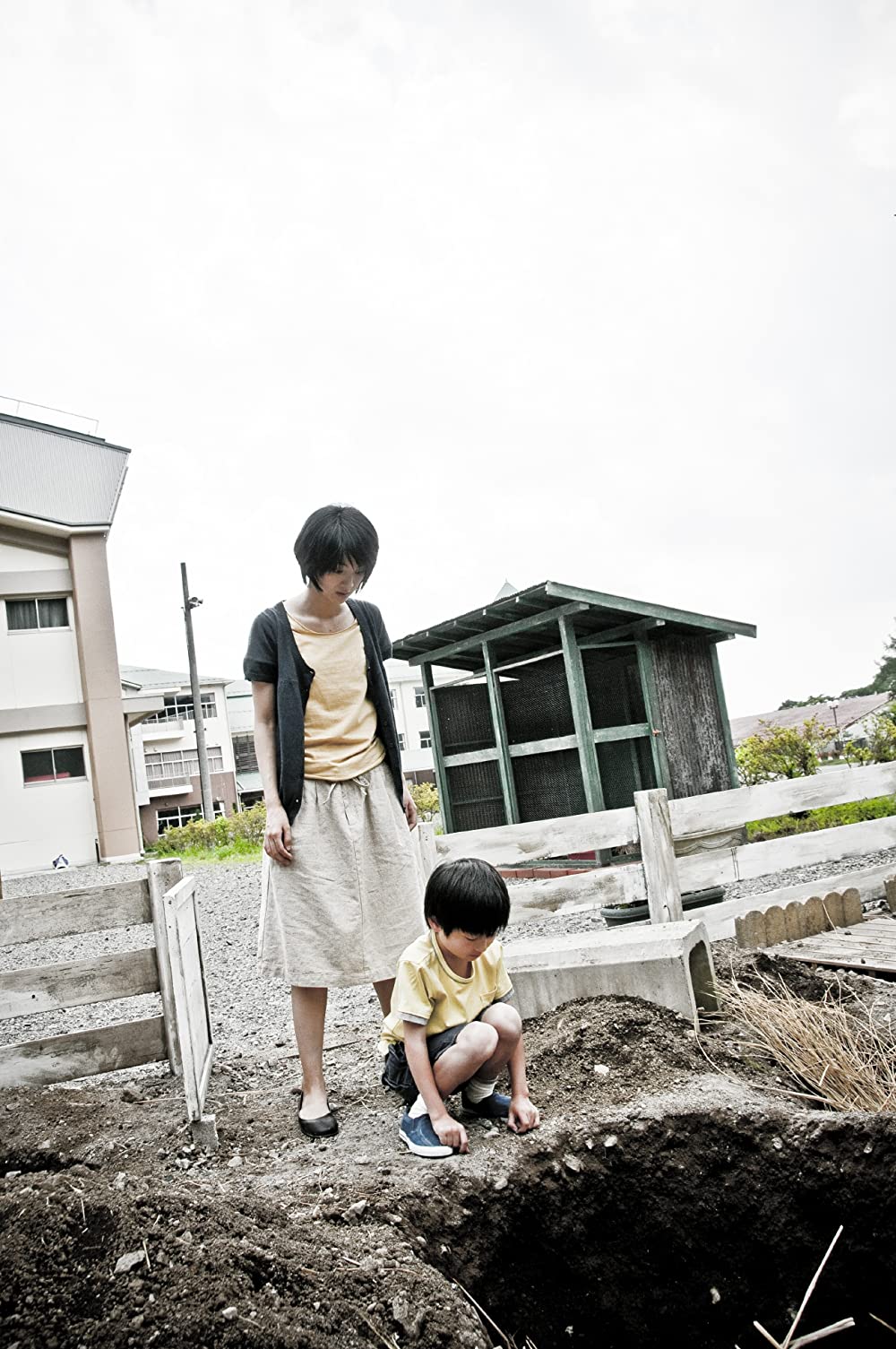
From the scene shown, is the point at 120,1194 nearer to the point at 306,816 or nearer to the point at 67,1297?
the point at 67,1297

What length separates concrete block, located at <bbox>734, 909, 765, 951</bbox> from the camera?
4496 millimetres

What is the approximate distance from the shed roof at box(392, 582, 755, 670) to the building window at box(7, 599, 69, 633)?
46.1 feet

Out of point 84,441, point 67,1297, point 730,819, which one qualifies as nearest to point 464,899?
point 67,1297

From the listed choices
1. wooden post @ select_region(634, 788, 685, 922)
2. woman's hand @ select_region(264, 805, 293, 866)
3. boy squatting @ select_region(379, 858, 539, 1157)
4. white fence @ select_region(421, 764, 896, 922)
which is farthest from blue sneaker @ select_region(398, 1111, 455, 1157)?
wooden post @ select_region(634, 788, 685, 922)

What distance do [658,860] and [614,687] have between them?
2.50 metres

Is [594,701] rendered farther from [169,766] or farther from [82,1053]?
[169,766]

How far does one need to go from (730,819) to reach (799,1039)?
1.80m

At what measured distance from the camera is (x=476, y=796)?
755 cm

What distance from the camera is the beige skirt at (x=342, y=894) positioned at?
9.63 feet

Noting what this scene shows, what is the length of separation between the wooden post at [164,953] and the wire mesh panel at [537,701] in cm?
353

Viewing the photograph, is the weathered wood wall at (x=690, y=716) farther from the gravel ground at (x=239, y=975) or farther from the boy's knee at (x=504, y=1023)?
the boy's knee at (x=504, y=1023)

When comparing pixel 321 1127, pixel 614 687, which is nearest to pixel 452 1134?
pixel 321 1127

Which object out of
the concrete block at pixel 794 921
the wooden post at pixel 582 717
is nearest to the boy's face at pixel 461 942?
the concrete block at pixel 794 921

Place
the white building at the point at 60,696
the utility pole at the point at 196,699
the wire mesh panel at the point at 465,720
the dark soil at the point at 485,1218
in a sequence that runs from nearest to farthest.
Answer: the dark soil at the point at 485,1218, the wire mesh panel at the point at 465,720, the white building at the point at 60,696, the utility pole at the point at 196,699
